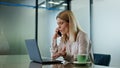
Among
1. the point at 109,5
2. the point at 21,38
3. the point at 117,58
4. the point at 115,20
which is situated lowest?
the point at 117,58

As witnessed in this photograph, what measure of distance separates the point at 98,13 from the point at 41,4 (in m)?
1.67

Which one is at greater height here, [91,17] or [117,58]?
[91,17]

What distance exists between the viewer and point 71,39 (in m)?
2.27

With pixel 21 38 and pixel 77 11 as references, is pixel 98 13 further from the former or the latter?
pixel 21 38

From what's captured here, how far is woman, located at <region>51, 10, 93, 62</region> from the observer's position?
210 cm

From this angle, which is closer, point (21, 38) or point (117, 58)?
point (117, 58)

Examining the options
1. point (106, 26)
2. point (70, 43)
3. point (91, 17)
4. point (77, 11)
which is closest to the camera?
point (70, 43)

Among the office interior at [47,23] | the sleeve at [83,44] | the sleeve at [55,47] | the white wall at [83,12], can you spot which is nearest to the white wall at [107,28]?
the office interior at [47,23]

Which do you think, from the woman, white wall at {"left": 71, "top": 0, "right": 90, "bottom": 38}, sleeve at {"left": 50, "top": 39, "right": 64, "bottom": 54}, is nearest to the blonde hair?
the woman

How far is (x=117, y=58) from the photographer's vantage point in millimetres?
4531

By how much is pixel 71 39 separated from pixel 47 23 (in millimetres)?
3658

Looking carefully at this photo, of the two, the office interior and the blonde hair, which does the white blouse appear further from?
the office interior

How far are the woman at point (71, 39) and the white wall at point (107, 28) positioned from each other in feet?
7.12

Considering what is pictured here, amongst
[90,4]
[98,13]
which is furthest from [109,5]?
[90,4]
